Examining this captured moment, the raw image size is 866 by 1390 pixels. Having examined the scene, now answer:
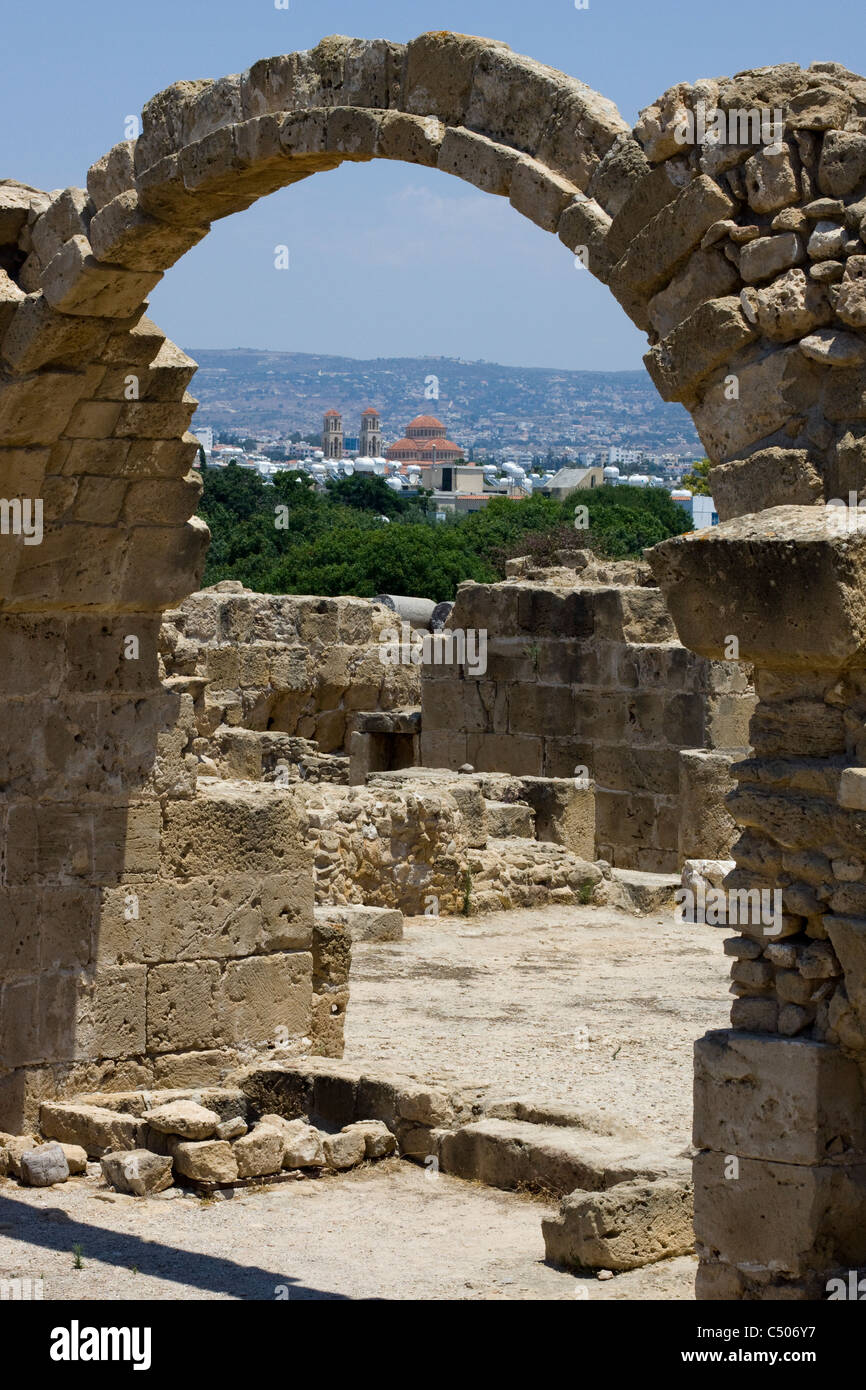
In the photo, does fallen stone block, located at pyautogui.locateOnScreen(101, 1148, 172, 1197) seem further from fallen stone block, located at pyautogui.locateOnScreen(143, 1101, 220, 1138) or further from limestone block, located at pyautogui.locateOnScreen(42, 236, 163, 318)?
limestone block, located at pyautogui.locateOnScreen(42, 236, 163, 318)

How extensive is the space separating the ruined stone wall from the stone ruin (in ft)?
19.5

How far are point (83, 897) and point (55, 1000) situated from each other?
1.45ft

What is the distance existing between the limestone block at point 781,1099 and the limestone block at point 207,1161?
2800mm

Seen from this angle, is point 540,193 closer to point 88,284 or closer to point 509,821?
point 88,284

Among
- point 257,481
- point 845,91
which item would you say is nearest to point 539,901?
point 845,91

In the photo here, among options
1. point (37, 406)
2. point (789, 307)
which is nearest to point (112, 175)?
point (37, 406)

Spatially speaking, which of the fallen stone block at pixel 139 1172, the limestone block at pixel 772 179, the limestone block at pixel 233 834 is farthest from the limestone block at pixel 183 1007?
the limestone block at pixel 772 179

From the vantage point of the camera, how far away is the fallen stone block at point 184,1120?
24.7 ft

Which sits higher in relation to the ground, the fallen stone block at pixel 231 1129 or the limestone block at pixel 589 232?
the limestone block at pixel 589 232

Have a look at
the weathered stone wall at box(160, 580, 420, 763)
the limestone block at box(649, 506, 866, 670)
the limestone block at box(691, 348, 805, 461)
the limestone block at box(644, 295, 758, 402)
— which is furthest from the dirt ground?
the weathered stone wall at box(160, 580, 420, 763)

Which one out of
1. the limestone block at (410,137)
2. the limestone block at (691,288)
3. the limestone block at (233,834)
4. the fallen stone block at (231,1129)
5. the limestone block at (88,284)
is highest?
the limestone block at (410,137)

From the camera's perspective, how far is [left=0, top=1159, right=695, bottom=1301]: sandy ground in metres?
6.22

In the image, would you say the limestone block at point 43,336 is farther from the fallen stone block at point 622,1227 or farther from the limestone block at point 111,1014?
the fallen stone block at point 622,1227

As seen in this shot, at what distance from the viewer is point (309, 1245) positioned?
267 inches
